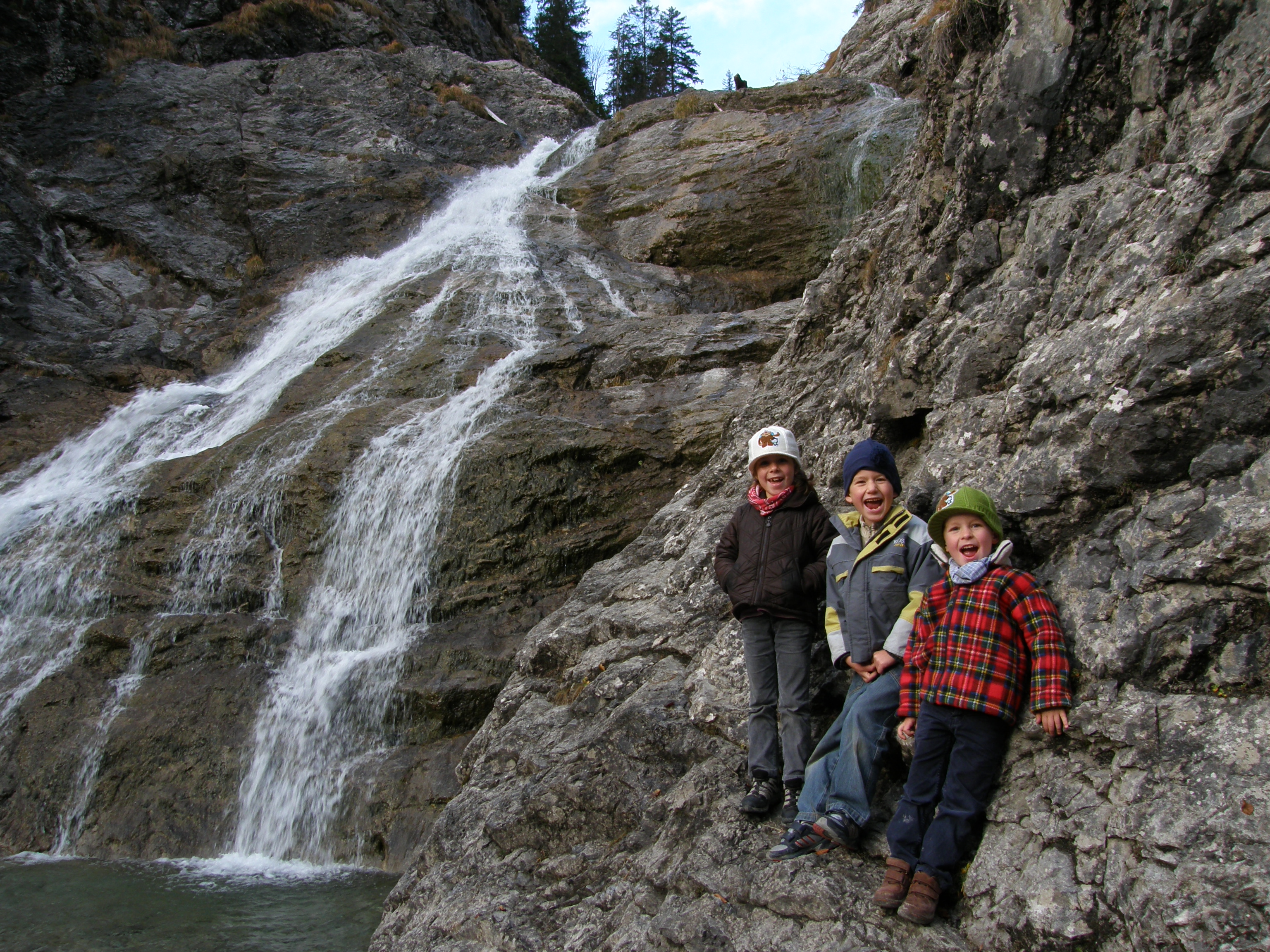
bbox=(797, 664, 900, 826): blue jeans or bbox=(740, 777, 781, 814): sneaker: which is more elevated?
bbox=(797, 664, 900, 826): blue jeans

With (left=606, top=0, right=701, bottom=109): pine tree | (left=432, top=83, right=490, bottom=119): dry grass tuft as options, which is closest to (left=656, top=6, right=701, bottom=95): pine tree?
(left=606, top=0, right=701, bottom=109): pine tree

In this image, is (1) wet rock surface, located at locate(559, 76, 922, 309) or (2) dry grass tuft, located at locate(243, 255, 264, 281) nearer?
(1) wet rock surface, located at locate(559, 76, 922, 309)

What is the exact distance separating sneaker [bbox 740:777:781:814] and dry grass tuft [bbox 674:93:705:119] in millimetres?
20003

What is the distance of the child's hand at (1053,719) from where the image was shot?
3.24 m

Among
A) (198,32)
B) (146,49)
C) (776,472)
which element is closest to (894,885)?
(776,472)

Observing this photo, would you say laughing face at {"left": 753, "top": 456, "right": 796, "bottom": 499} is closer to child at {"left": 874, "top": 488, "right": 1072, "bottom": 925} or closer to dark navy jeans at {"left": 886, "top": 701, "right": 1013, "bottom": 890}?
child at {"left": 874, "top": 488, "right": 1072, "bottom": 925}

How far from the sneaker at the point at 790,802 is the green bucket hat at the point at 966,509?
147 centimetres

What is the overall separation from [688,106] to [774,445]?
62.4 feet

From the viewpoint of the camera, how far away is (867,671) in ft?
13.0

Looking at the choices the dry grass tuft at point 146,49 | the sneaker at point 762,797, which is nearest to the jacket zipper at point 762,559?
the sneaker at point 762,797

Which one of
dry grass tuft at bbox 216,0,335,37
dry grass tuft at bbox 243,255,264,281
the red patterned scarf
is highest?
dry grass tuft at bbox 216,0,335,37

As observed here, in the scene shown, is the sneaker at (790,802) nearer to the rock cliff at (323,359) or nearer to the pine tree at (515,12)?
the rock cliff at (323,359)

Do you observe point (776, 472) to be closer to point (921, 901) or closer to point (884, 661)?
point (884, 661)

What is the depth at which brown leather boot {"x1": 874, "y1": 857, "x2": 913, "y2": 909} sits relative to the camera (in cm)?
329
